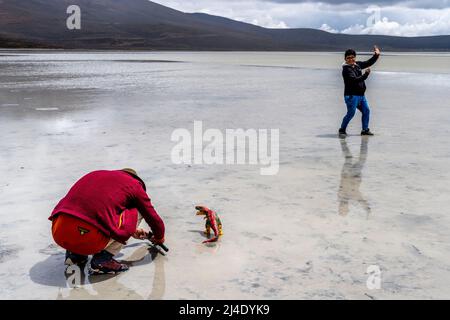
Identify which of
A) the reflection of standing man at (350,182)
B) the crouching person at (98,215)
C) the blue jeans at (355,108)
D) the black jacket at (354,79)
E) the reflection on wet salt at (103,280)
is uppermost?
the black jacket at (354,79)

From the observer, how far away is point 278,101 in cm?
1558

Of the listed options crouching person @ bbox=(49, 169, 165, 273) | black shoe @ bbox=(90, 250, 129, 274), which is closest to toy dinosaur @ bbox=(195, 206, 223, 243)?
crouching person @ bbox=(49, 169, 165, 273)

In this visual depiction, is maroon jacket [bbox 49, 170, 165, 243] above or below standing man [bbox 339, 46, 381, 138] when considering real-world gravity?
below

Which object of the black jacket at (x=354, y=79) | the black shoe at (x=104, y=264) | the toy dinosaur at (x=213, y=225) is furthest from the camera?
the black jacket at (x=354, y=79)

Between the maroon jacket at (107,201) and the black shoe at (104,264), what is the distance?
20 centimetres

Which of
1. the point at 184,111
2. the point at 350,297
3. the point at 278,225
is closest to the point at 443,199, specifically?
the point at 278,225

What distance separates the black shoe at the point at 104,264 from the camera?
3918 mm

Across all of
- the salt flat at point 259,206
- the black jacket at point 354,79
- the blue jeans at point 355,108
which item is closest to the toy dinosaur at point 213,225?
the salt flat at point 259,206

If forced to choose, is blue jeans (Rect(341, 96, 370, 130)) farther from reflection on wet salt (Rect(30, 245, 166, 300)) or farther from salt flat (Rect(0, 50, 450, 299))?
reflection on wet salt (Rect(30, 245, 166, 300))

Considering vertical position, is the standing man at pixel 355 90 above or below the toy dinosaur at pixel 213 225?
above

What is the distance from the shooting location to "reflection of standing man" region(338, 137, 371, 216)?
18.4 feet

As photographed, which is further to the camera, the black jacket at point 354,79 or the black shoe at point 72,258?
the black jacket at point 354,79

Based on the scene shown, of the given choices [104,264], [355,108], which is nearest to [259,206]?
[104,264]

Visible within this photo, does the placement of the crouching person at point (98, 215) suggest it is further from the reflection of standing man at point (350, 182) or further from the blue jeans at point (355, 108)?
the blue jeans at point (355, 108)
